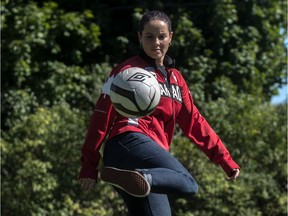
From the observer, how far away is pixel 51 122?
31.0 ft

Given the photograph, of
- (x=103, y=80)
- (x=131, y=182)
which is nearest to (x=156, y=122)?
(x=131, y=182)

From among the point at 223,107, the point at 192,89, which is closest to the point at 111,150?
the point at 223,107

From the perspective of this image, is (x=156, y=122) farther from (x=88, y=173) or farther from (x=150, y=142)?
(x=88, y=173)

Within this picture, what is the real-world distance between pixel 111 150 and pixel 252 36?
27.6ft

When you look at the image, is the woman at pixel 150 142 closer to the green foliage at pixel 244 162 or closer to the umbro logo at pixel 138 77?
the umbro logo at pixel 138 77

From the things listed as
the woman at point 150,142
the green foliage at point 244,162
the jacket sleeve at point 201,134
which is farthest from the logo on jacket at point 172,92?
the green foliage at point 244,162

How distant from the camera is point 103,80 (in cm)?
1073

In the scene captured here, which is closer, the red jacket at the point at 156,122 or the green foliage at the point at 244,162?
the red jacket at the point at 156,122

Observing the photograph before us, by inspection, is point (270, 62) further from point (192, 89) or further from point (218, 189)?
point (218, 189)

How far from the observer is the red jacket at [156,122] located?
510 centimetres

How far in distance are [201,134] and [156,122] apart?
1.60 feet

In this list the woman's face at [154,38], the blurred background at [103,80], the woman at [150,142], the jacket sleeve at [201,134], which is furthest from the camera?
the blurred background at [103,80]

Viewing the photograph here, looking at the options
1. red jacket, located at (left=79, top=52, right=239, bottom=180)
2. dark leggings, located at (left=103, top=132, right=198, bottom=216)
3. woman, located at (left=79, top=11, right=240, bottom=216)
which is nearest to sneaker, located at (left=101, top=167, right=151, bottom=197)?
woman, located at (left=79, top=11, right=240, bottom=216)

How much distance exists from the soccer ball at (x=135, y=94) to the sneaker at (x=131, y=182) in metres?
0.45
